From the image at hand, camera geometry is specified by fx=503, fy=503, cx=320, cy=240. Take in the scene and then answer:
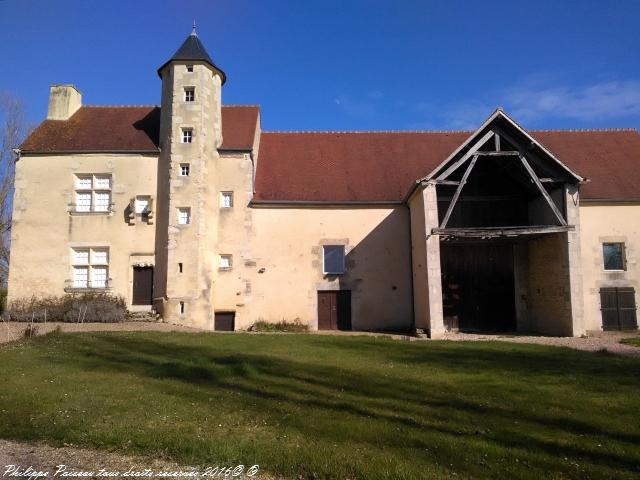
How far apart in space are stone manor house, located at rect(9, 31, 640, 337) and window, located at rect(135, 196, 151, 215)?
4 cm

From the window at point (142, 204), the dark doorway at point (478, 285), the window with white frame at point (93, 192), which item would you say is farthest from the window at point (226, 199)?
the dark doorway at point (478, 285)

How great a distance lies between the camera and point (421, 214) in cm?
1686

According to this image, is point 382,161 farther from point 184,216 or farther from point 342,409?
point 342,409

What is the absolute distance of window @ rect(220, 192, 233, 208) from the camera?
64.2 feet

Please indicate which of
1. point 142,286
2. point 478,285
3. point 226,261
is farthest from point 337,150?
point 142,286

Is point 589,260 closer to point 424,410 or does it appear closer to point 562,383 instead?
point 562,383

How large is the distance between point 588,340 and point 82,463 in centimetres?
1440

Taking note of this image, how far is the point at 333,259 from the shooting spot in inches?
765

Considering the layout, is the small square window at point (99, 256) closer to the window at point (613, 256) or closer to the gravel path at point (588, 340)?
the gravel path at point (588, 340)

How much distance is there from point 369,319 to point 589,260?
8.33 metres

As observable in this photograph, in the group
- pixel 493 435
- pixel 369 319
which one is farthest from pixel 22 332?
pixel 493 435

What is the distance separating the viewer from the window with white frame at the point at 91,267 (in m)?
18.8

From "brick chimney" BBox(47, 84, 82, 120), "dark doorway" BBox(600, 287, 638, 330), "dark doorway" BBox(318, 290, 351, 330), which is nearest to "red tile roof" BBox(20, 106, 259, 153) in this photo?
"brick chimney" BBox(47, 84, 82, 120)

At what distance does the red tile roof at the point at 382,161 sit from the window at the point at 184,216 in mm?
2787
